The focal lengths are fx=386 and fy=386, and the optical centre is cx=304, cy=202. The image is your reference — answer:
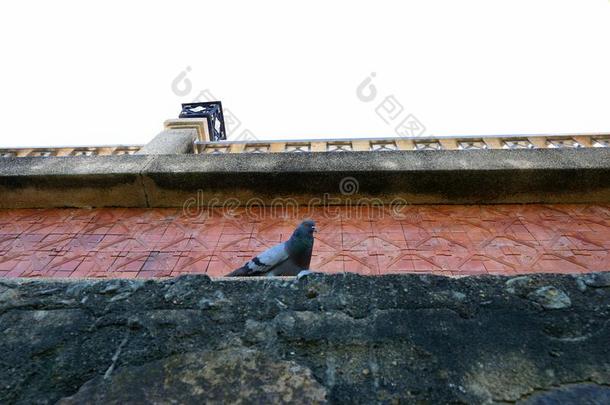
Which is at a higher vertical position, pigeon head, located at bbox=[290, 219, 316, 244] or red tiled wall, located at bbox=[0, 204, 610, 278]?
pigeon head, located at bbox=[290, 219, 316, 244]

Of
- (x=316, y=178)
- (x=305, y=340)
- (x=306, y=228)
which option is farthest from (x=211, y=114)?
(x=305, y=340)

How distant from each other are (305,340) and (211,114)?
591 centimetres

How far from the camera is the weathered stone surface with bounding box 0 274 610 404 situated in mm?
1139

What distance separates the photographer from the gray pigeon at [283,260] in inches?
92.8

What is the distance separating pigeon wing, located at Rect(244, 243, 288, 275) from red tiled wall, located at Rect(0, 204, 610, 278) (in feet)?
2.07

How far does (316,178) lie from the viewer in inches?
137

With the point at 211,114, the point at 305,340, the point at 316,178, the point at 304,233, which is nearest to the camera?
the point at 305,340

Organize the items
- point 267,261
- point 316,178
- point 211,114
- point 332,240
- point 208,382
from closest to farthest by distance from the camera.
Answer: point 208,382 < point 267,261 < point 332,240 < point 316,178 < point 211,114

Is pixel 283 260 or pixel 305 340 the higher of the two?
pixel 305 340

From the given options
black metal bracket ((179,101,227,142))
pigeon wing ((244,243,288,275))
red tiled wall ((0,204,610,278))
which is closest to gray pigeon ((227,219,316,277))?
pigeon wing ((244,243,288,275))

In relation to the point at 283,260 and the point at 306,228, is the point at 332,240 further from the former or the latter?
the point at 283,260

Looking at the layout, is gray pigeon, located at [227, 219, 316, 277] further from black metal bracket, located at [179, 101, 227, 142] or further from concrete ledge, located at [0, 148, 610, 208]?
black metal bracket, located at [179, 101, 227, 142]

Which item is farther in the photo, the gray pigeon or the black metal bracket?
the black metal bracket

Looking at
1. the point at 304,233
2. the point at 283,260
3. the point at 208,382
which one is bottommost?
the point at 283,260
